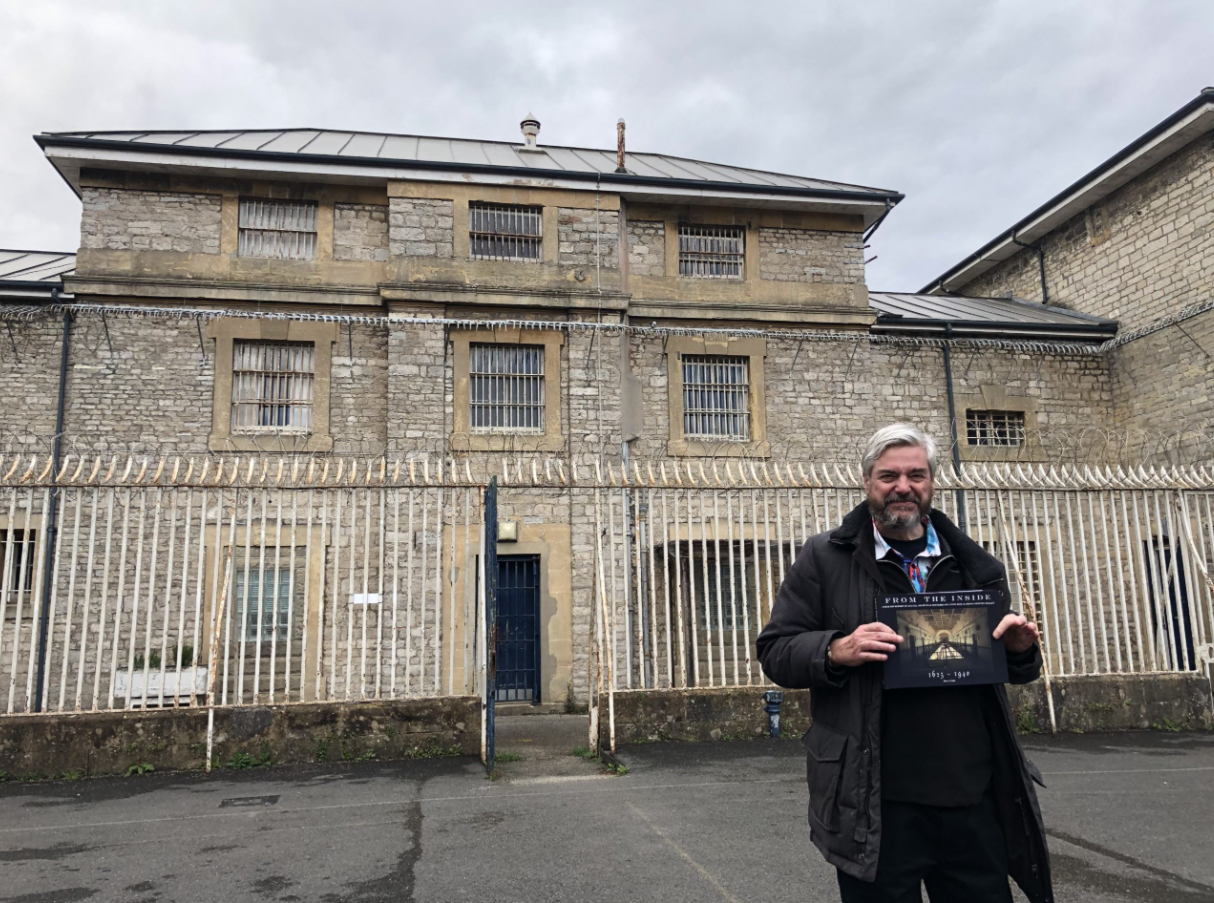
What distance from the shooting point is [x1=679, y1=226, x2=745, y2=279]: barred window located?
1459 centimetres

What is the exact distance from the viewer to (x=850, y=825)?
2504mm

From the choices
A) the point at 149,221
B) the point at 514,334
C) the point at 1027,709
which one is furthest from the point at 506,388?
the point at 1027,709

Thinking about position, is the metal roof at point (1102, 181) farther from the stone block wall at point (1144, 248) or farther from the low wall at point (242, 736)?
the low wall at point (242, 736)

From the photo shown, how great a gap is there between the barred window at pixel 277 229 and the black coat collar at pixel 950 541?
480 inches

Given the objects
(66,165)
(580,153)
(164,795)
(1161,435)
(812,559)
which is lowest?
(164,795)

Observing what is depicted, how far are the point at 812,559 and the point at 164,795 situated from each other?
5.95 m

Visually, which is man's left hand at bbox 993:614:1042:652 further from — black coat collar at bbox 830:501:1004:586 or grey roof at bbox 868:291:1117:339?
grey roof at bbox 868:291:1117:339

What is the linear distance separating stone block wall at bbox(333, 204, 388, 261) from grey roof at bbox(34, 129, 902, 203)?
78 centimetres

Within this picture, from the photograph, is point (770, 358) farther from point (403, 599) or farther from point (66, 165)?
point (66, 165)

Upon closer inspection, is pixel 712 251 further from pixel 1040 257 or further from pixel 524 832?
pixel 524 832

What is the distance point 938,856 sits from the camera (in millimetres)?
2580

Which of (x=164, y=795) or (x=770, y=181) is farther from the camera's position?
(x=770, y=181)

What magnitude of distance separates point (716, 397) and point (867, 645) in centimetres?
1181

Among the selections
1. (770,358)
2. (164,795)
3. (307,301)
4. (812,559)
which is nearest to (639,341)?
(770,358)
